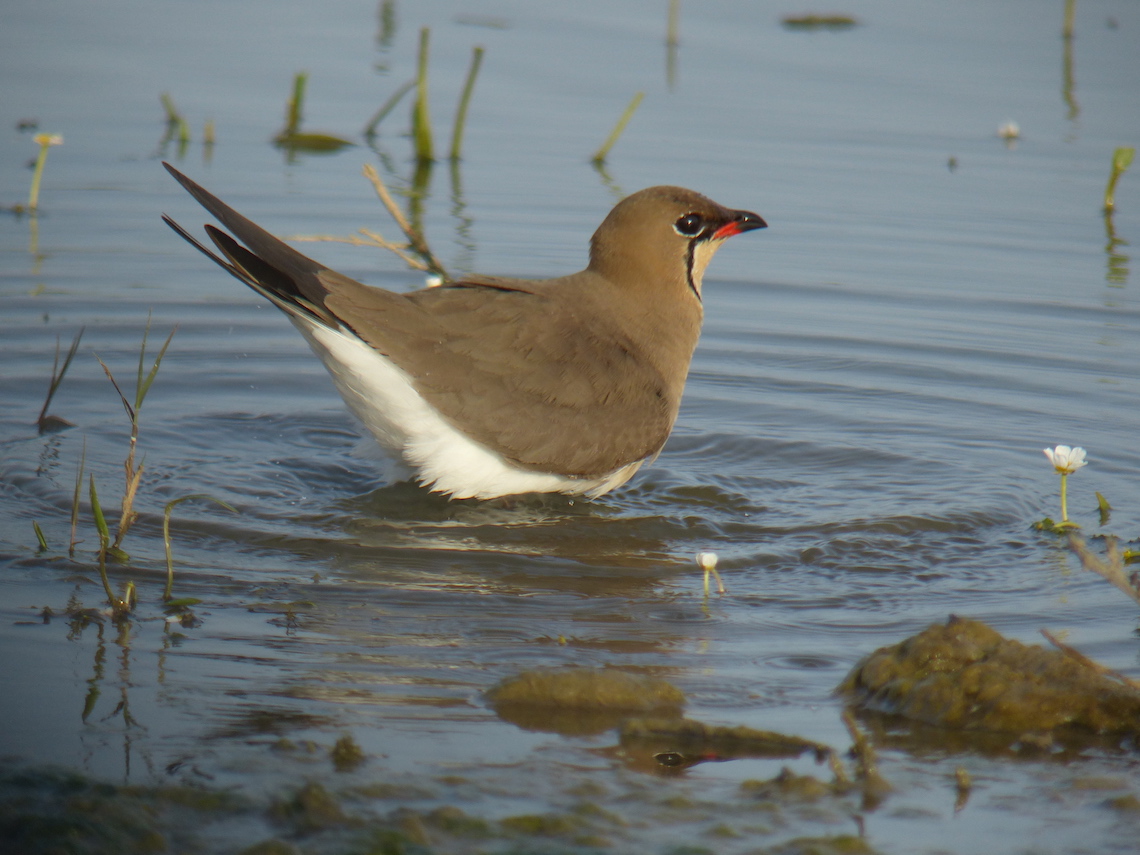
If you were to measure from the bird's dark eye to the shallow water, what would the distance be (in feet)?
2.85

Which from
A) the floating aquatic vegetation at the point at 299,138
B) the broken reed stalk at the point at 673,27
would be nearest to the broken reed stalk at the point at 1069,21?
the broken reed stalk at the point at 673,27

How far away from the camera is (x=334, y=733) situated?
2.87 metres

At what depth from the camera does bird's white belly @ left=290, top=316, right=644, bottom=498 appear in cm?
454

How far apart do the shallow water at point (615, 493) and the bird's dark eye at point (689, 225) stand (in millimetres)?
869

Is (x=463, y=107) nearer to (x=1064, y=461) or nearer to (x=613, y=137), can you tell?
(x=613, y=137)

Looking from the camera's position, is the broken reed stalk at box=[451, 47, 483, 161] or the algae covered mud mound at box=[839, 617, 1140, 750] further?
the broken reed stalk at box=[451, 47, 483, 161]

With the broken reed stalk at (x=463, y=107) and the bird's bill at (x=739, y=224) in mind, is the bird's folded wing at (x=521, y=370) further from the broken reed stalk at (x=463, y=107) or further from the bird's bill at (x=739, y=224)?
the broken reed stalk at (x=463, y=107)

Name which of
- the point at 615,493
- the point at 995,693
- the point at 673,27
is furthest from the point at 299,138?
the point at 995,693

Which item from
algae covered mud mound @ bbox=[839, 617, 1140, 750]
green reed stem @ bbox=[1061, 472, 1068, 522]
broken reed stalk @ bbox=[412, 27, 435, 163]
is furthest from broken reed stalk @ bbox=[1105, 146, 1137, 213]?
algae covered mud mound @ bbox=[839, 617, 1140, 750]

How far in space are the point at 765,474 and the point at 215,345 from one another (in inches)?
111

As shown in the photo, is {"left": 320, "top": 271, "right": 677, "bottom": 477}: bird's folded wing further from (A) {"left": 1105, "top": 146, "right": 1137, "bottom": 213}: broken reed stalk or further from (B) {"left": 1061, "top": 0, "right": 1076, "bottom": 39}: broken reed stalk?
(B) {"left": 1061, "top": 0, "right": 1076, "bottom": 39}: broken reed stalk

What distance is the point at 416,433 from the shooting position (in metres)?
4.73

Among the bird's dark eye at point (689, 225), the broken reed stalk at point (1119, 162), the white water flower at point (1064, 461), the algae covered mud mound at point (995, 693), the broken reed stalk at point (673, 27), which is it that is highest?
the broken reed stalk at point (673, 27)

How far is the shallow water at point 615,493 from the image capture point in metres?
2.78
